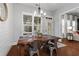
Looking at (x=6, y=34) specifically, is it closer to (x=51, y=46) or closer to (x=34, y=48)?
(x=34, y=48)

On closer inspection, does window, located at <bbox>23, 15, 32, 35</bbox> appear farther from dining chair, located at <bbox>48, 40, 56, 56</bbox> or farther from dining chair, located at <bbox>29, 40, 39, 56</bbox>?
dining chair, located at <bbox>48, 40, 56, 56</bbox>

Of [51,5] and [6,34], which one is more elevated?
[51,5]

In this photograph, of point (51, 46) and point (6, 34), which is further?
point (51, 46)

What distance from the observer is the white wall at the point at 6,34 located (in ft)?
5.06

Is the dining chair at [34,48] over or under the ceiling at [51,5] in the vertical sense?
under

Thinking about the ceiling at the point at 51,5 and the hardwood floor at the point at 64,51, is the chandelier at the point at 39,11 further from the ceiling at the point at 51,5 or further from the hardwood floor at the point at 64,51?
the hardwood floor at the point at 64,51

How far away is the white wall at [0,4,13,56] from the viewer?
5.06 feet

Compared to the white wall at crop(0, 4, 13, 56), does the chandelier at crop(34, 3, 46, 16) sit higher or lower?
higher

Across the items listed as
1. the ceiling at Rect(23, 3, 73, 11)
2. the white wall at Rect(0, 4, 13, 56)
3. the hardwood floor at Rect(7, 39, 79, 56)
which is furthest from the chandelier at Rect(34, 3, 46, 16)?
the hardwood floor at Rect(7, 39, 79, 56)

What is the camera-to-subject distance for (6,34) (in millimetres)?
1580

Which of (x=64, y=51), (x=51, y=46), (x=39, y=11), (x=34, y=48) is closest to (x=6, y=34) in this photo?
(x=34, y=48)

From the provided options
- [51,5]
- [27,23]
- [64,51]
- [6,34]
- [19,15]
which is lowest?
[64,51]

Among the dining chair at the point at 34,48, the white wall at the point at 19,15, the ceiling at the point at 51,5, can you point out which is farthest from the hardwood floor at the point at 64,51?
the ceiling at the point at 51,5

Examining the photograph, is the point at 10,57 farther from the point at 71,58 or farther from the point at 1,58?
the point at 71,58
